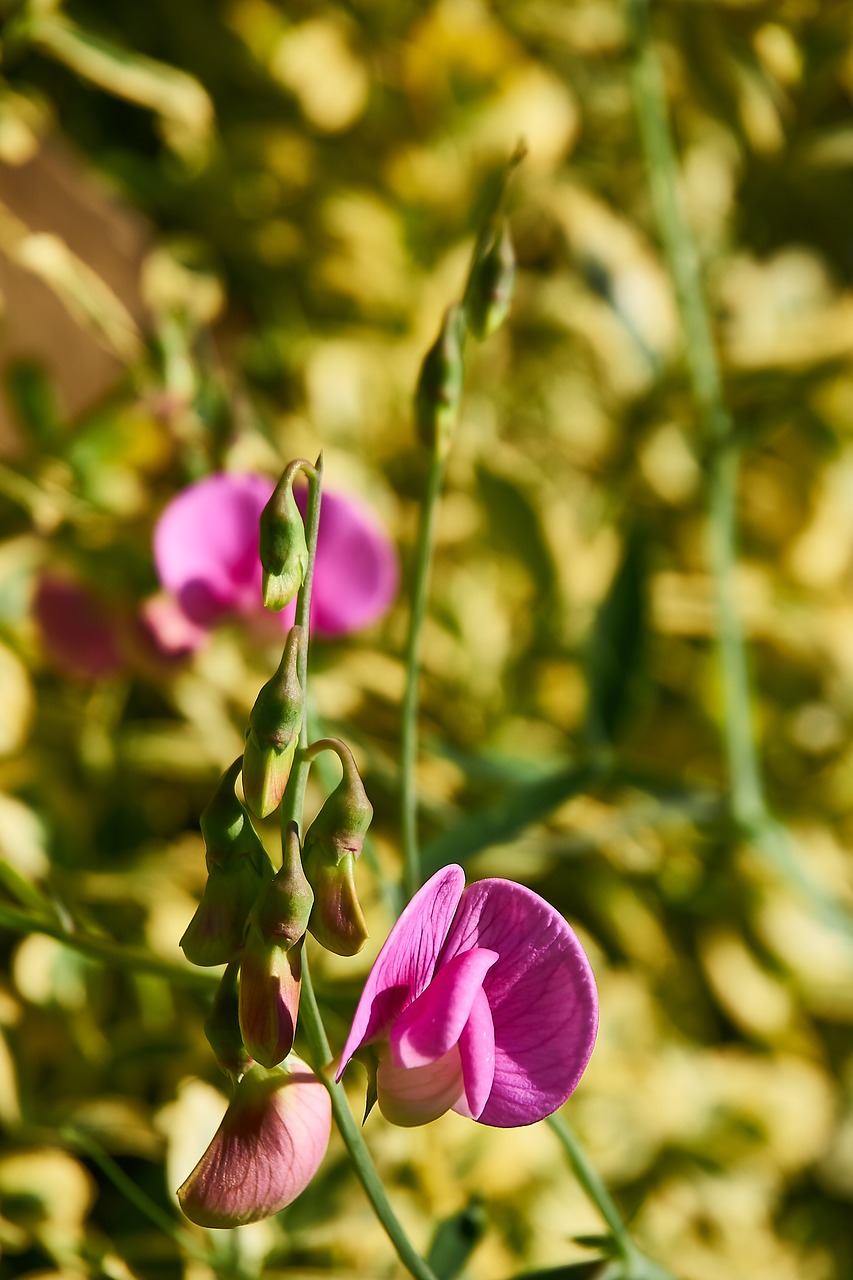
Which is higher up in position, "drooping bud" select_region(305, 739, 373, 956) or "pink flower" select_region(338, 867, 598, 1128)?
"drooping bud" select_region(305, 739, 373, 956)

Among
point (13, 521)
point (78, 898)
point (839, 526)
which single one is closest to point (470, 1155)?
point (78, 898)

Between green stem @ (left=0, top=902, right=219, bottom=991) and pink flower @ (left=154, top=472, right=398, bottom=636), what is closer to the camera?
green stem @ (left=0, top=902, right=219, bottom=991)

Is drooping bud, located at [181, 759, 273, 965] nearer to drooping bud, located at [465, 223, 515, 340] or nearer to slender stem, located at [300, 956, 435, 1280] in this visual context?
slender stem, located at [300, 956, 435, 1280]

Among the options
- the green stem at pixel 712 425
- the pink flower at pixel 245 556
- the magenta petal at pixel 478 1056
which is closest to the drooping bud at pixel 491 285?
the pink flower at pixel 245 556

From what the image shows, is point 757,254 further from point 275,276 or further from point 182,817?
point 182,817

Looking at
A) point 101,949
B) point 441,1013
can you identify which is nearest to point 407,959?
point 441,1013

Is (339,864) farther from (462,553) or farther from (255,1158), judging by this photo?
(462,553)

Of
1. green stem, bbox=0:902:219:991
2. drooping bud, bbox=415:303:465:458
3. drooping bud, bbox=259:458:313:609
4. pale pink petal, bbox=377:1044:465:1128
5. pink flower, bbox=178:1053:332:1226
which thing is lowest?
pink flower, bbox=178:1053:332:1226

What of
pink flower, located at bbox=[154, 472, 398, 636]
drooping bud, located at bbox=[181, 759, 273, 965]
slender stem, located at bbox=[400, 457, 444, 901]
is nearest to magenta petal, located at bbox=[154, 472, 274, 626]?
pink flower, located at bbox=[154, 472, 398, 636]
